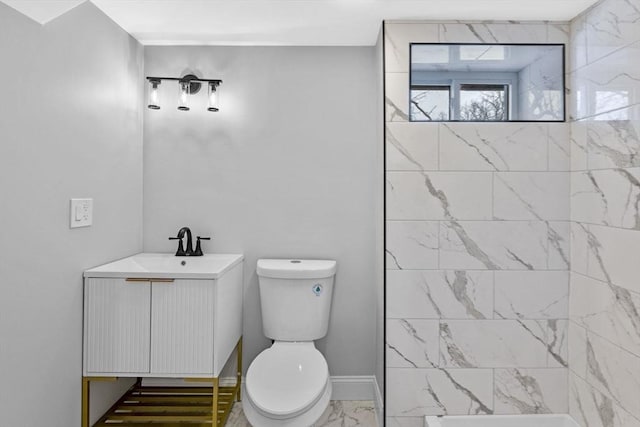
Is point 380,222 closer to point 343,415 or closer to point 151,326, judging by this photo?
point 343,415

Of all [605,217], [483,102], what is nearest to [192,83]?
[483,102]

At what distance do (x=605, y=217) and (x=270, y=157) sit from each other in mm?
1740

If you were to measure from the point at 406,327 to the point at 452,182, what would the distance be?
770 mm

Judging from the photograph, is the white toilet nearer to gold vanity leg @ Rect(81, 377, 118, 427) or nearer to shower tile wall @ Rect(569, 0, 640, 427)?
gold vanity leg @ Rect(81, 377, 118, 427)

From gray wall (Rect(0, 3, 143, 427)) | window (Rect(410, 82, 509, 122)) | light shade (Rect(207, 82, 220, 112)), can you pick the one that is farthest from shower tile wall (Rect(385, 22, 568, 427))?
gray wall (Rect(0, 3, 143, 427))

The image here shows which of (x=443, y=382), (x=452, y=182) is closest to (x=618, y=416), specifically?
(x=443, y=382)

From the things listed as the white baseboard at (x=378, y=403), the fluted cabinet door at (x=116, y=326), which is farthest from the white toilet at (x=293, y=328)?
the fluted cabinet door at (x=116, y=326)

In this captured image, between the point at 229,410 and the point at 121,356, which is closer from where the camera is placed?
the point at 121,356

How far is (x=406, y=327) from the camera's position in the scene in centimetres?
224

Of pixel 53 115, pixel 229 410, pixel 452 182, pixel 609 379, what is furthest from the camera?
pixel 229 410

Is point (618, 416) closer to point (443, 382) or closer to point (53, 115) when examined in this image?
point (443, 382)

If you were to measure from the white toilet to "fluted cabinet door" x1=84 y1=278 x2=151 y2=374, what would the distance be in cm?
53

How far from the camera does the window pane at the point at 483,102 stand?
227 cm

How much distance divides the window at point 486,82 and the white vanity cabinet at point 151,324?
4.49ft
